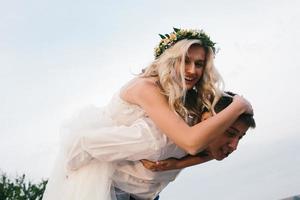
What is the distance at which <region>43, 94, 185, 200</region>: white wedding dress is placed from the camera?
4.58m

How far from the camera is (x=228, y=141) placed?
4.71 metres

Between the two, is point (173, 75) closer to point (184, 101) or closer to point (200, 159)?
point (184, 101)

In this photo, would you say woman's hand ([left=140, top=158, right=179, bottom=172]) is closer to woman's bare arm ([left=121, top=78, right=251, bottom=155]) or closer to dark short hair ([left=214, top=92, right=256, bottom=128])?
woman's bare arm ([left=121, top=78, right=251, bottom=155])

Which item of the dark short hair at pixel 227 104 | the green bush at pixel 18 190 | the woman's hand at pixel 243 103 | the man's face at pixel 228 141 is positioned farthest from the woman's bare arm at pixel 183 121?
the green bush at pixel 18 190

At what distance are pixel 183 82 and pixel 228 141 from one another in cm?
67

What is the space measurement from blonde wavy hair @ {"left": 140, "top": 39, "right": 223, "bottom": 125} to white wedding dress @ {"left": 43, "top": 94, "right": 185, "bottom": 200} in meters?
0.32

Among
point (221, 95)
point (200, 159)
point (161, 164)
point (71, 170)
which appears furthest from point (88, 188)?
point (221, 95)

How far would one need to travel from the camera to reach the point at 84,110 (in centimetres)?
510

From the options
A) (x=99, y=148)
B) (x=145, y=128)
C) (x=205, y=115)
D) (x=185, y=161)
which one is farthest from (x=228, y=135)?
(x=99, y=148)

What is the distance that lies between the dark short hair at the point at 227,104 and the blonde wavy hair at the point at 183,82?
48 mm

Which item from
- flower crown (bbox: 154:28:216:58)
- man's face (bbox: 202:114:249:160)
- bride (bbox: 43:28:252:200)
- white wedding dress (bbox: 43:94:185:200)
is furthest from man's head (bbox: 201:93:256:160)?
flower crown (bbox: 154:28:216:58)

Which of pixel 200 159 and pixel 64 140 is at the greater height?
pixel 64 140

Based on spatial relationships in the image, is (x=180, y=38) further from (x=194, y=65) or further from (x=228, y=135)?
(x=228, y=135)

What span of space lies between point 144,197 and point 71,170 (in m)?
0.72
